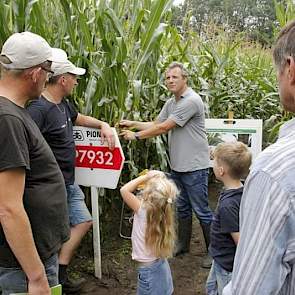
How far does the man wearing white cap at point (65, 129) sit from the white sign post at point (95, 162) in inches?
2.4

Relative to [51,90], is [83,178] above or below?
below

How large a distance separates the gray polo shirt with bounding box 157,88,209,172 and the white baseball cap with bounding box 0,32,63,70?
184 centimetres

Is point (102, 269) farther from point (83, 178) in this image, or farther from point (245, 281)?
point (245, 281)

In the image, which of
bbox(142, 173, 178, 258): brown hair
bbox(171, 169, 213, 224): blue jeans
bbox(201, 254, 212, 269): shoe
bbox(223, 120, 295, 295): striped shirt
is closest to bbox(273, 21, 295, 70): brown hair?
bbox(223, 120, 295, 295): striped shirt

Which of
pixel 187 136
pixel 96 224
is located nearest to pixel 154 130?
pixel 187 136

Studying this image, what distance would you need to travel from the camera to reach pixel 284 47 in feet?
3.34

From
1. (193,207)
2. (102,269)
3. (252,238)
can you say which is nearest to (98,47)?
(193,207)

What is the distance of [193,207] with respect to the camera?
142 inches

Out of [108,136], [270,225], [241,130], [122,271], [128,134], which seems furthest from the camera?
[241,130]

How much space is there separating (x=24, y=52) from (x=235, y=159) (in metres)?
1.25

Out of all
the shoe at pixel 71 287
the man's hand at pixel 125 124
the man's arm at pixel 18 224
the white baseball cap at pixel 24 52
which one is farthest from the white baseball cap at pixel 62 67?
the shoe at pixel 71 287

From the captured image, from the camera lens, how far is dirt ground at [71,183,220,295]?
3188 mm

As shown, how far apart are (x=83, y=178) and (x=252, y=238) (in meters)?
2.18

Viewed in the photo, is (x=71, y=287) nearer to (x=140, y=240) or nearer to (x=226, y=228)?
(x=140, y=240)
